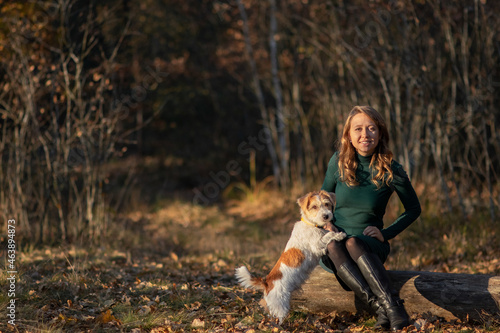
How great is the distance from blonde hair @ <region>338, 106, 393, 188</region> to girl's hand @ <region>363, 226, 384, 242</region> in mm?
352

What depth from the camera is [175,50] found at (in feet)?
51.2

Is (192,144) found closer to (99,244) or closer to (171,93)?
(171,93)

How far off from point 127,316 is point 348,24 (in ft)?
24.3

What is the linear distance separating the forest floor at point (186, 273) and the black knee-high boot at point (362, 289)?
214mm

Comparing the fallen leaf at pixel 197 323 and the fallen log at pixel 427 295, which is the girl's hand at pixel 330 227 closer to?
the fallen log at pixel 427 295

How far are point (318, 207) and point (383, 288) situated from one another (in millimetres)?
773

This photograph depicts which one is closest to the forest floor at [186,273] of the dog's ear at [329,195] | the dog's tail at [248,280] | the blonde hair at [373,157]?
the dog's tail at [248,280]

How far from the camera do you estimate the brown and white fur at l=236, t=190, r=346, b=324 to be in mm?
3582

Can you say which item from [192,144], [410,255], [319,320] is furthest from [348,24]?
[192,144]

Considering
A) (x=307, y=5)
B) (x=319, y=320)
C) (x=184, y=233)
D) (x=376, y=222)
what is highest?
(x=307, y=5)

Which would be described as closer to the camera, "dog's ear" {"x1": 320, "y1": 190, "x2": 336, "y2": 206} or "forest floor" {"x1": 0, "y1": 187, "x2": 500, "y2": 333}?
"dog's ear" {"x1": 320, "y1": 190, "x2": 336, "y2": 206}

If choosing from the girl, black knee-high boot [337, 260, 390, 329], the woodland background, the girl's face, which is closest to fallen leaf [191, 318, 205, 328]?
the woodland background

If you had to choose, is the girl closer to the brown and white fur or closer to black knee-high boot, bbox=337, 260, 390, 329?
black knee-high boot, bbox=337, 260, 390, 329

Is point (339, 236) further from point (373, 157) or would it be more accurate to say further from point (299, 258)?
point (373, 157)
